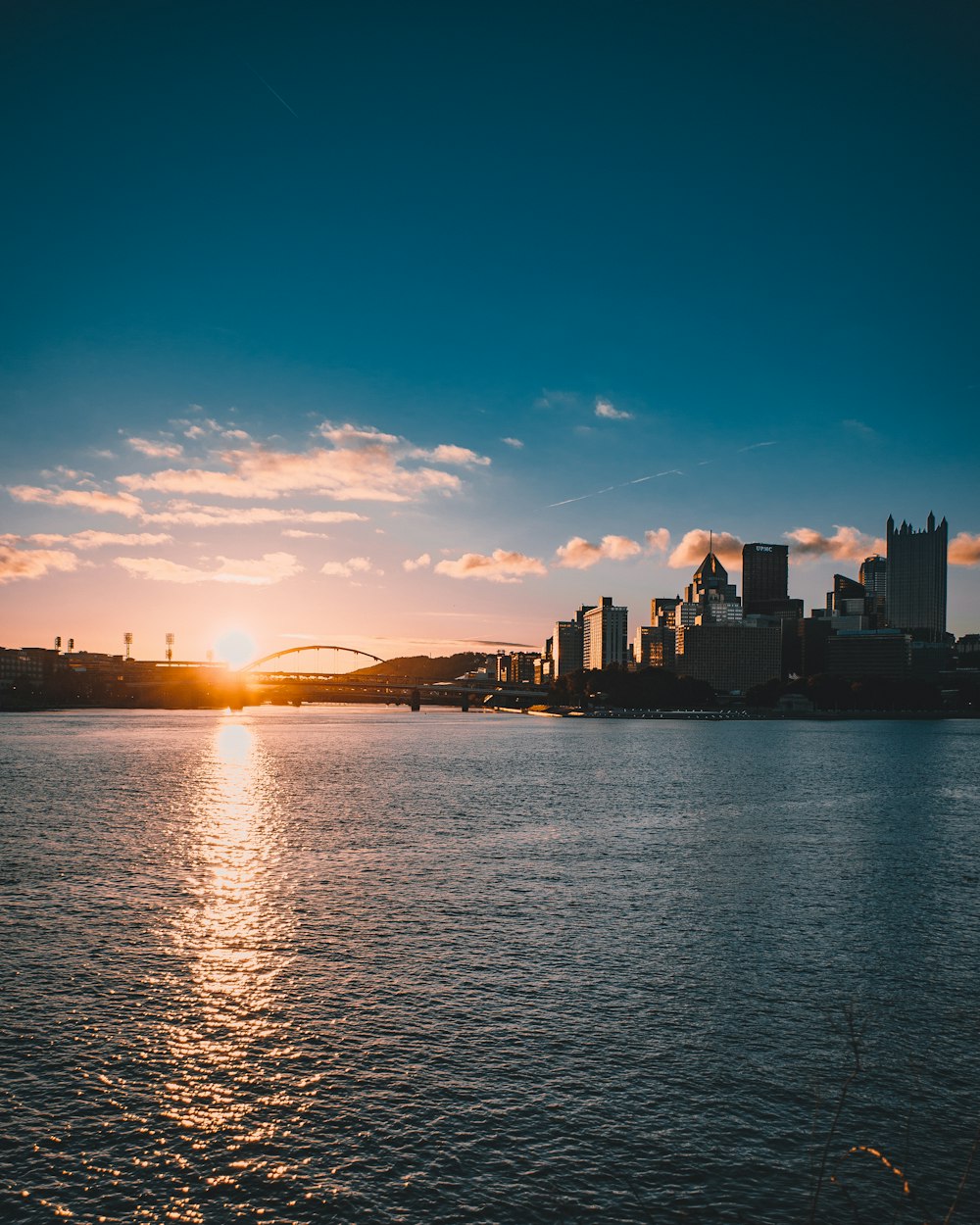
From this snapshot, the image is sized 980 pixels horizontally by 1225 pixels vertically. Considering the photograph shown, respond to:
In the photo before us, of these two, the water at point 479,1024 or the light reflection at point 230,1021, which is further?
the light reflection at point 230,1021

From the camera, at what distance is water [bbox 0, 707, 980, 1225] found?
14328 millimetres

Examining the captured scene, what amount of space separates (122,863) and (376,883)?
12.1 metres

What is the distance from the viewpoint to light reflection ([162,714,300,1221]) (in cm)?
1548

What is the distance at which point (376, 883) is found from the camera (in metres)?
34.8

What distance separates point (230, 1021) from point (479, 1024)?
572 cm

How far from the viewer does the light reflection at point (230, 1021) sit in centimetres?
1548

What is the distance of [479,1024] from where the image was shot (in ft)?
66.8

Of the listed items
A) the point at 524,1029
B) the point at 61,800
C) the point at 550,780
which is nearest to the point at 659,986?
the point at 524,1029

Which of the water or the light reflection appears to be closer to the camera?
the water

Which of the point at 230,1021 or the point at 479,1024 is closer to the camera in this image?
the point at 479,1024

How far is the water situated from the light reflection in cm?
9

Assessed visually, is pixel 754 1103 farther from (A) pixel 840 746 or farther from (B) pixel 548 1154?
(A) pixel 840 746

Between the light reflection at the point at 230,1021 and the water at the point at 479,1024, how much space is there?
9 centimetres

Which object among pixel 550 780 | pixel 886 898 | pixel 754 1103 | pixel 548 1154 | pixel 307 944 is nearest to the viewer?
pixel 548 1154
